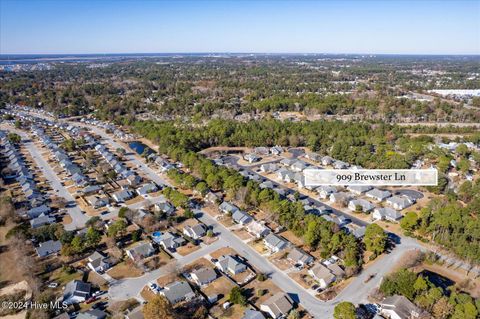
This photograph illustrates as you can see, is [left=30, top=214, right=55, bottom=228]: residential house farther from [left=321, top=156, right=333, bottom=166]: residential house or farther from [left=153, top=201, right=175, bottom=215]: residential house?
[left=321, top=156, right=333, bottom=166]: residential house

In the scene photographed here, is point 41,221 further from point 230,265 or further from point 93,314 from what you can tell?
point 230,265

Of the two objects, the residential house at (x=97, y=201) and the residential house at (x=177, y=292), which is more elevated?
the residential house at (x=97, y=201)

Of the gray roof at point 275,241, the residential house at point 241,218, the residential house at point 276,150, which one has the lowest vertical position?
the gray roof at point 275,241

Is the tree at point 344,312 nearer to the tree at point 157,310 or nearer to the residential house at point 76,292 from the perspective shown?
the tree at point 157,310

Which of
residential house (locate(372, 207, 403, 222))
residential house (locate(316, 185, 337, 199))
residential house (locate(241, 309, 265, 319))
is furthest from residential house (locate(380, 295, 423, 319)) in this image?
residential house (locate(316, 185, 337, 199))

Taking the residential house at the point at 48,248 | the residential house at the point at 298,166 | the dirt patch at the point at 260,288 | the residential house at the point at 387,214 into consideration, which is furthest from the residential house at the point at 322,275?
the residential house at the point at 298,166

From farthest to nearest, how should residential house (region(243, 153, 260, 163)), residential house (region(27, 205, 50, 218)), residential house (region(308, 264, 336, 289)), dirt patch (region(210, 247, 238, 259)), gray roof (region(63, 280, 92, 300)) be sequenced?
1. residential house (region(243, 153, 260, 163))
2. residential house (region(27, 205, 50, 218))
3. dirt patch (region(210, 247, 238, 259))
4. residential house (region(308, 264, 336, 289))
5. gray roof (region(63, 280, 92, 300))
